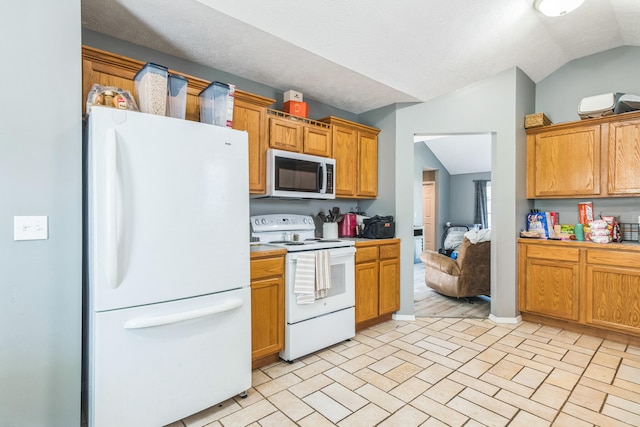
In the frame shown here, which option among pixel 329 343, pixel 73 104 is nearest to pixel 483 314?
pixel 329 343

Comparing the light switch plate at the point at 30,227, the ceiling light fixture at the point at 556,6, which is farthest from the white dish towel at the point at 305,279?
the ceiling light fixture at the point at 556,6

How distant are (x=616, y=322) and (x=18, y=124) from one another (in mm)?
4577

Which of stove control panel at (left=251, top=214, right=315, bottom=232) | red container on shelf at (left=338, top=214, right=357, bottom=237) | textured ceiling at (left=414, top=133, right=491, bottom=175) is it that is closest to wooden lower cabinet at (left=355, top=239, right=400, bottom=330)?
red container on shelf at (left=338, top=214, right=357, bottom=237)

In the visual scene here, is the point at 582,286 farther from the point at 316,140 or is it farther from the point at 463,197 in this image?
the point at 463,197

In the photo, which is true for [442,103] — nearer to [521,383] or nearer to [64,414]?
[521,383]

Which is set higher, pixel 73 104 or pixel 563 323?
pixel 73 104

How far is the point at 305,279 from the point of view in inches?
100

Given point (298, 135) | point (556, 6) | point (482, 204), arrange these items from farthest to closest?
1. point (482, 204)
2. point (298, 135)
3. point (556, 6)

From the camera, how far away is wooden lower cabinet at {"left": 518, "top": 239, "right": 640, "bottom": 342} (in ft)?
9.52

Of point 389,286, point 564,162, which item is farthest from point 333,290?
point 564,162

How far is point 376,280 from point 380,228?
548 millimetres

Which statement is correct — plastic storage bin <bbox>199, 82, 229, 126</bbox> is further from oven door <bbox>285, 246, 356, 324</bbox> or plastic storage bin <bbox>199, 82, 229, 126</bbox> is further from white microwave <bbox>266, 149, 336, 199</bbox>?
oven door <bbox>285, 246, 356, 324</bbox>

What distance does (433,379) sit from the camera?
230 cm

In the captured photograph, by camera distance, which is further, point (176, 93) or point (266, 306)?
point (266, 306)
